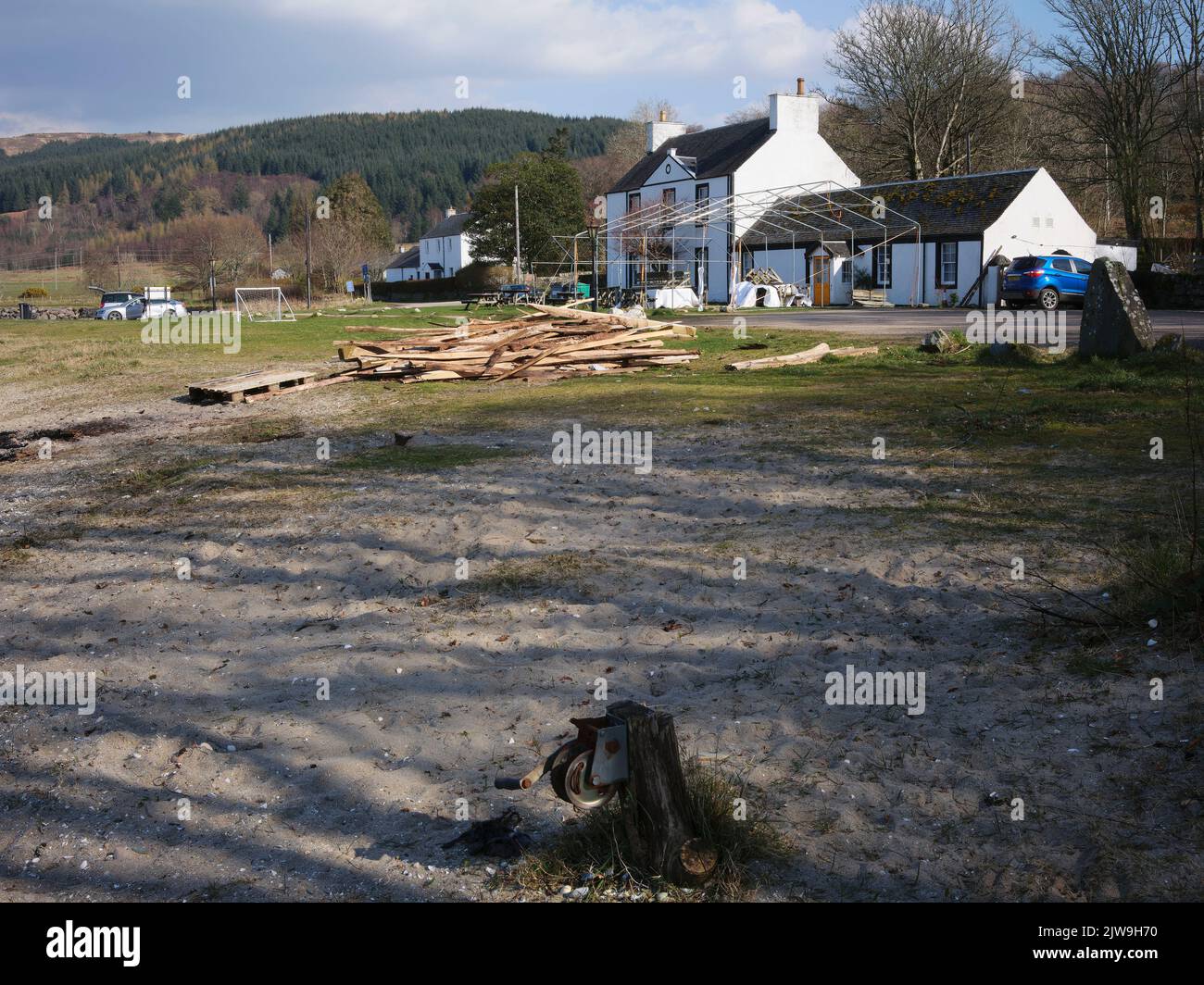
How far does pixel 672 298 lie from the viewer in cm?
4841

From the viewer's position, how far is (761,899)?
14.0ft

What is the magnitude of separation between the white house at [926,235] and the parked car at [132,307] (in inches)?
1260

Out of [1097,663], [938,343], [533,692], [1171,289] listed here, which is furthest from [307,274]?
[1097,663]

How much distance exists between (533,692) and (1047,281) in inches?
1237

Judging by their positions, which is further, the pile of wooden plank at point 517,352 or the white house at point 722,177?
the white house at point 722,177

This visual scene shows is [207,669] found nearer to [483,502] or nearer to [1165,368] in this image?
[483,502]

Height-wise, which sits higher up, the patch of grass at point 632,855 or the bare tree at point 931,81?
the bare tree at point 931,81

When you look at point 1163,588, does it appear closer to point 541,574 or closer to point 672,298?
point 541,574

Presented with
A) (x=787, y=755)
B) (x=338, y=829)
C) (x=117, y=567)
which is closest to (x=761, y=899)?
(x=787, y=755)

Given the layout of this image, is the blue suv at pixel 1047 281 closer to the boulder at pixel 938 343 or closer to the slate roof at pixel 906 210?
the slate roof at pixel 906 210

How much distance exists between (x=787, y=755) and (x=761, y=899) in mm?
1239

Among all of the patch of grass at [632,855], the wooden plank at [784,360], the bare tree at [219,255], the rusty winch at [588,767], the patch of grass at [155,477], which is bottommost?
the patch of grass at [632,855]

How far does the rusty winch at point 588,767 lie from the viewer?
163 inches

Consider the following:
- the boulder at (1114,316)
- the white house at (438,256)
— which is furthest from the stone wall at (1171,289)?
the white house at (438,256)
